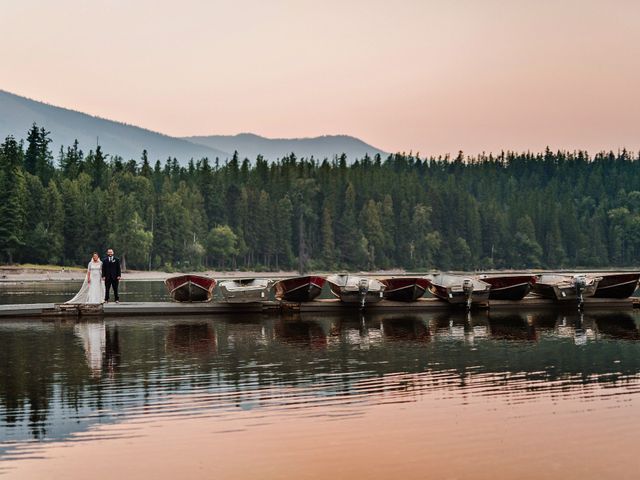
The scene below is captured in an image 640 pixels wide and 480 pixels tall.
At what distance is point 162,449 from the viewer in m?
13.1

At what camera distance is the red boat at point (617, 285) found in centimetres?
4175

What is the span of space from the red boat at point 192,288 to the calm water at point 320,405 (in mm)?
10010

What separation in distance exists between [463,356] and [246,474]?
13.2m

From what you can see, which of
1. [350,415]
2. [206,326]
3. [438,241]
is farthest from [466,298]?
[438,241]

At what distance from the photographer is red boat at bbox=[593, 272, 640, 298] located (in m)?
41.8

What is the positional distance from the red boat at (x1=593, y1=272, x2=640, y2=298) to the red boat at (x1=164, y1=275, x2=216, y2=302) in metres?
18.4

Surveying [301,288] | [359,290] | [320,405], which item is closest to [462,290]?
[359,290]

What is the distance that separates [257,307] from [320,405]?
22.8 metres

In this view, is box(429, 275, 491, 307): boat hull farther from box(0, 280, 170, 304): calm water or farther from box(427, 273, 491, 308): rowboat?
box(0, 280, 170, 304): calm water

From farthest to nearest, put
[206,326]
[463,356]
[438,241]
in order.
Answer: [438,241], [206,326], [463,356]

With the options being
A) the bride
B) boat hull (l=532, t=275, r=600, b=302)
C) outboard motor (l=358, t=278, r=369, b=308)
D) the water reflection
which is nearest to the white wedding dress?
the bride

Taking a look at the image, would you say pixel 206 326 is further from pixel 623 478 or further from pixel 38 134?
→ pixel 38 134

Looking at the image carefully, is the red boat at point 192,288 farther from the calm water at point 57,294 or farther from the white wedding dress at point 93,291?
the calm water at point 57,294

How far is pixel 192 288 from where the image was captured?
132 ft
